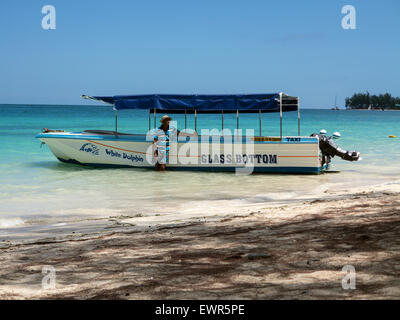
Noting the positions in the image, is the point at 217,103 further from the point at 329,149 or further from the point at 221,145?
the point at 329,149

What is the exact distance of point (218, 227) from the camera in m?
6.51

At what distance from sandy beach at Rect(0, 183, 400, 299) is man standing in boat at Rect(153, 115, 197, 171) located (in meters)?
8.92

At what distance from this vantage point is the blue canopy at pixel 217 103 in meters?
15.3

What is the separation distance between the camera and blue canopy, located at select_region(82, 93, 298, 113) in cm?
1533

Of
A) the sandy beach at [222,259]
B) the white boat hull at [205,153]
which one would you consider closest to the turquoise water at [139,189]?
the white boat hull at [205,153]

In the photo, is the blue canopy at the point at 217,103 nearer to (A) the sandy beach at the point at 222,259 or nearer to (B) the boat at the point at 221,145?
(B) the boat at the point at 221,145

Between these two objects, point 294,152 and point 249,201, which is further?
point 294,152

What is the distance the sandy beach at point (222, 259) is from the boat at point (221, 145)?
8.26 metres

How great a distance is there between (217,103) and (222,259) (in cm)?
1134

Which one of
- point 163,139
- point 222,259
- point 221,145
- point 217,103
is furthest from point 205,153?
point 222,259

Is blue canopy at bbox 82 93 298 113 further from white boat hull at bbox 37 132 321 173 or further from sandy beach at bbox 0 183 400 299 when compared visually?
sandy beach at bbox 0 183 400 299

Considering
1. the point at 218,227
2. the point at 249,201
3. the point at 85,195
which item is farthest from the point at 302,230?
the point at 85,195
